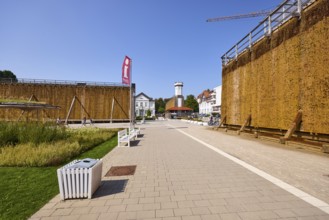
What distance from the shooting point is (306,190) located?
4625 millimetres

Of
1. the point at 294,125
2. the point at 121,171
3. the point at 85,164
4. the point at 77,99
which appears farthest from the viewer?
the point at 77,99

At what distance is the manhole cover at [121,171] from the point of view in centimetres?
616

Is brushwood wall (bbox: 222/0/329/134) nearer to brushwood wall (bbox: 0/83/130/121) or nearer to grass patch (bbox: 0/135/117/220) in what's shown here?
grass patch (bbox: 0/135/117/220)

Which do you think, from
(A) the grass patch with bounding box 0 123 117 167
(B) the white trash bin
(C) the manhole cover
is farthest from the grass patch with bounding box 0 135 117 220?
(C) the manhole cover

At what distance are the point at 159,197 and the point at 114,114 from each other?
3582 cm

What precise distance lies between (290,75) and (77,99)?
1372 inches

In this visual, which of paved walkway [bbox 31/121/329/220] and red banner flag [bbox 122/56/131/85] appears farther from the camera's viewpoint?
red banner flag [bbox 122/56/131/85]

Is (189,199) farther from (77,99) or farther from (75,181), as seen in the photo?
(77,99)

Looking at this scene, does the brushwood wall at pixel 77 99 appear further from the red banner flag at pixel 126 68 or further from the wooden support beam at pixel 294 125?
the wooden support beam at pixel 294 125

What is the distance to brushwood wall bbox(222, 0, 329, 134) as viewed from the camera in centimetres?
946

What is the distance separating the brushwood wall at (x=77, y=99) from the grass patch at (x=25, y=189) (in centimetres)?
3093

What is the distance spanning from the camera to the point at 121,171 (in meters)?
6.48

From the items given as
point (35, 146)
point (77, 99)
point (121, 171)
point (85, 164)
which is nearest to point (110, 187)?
point (85, 164)

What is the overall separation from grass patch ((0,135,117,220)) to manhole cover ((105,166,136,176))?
153cm
